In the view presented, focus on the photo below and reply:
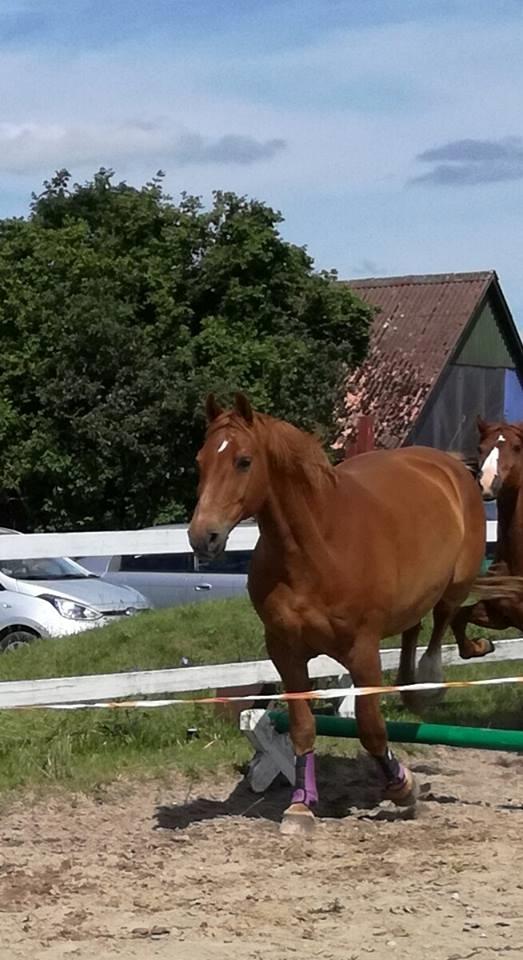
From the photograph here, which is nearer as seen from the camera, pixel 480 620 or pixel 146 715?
pixel 480 620

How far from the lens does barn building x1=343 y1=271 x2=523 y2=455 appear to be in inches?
1491

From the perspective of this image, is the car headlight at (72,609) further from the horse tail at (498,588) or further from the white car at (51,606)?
the horse tail at (498,588)

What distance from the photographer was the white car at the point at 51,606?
1371 centimetres

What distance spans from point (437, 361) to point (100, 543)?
103ft

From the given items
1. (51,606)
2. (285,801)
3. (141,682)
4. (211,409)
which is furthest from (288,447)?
(51,606)

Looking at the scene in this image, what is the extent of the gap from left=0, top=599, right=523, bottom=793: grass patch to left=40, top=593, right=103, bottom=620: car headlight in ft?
5.04

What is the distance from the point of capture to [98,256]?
29688mm

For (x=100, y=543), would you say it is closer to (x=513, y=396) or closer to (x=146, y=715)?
(x=146, y=715)

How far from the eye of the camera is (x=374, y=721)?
22.5 feet

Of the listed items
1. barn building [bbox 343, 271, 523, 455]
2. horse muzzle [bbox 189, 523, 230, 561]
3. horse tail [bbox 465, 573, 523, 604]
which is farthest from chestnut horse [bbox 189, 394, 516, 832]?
barn building [bbox 343, 271, 523, 455]

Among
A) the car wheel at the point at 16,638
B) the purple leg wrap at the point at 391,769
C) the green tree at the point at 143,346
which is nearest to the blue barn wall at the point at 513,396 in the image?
the green tree at the point at 143,346

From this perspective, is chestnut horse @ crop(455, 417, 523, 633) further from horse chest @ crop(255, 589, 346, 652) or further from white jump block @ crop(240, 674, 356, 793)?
horse chest @ crop(255, 589, 346, 652)

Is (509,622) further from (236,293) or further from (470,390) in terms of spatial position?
(470,390)

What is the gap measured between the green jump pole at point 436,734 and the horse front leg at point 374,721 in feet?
0.79
